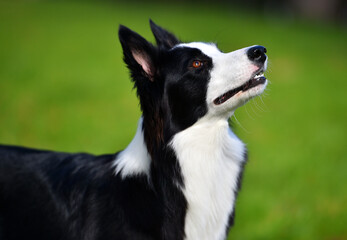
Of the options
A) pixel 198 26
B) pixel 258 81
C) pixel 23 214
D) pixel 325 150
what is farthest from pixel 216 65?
pixel 198 26

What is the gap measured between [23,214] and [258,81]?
2057 mm

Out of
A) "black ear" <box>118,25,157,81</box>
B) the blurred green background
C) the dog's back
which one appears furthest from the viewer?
the blurred green background

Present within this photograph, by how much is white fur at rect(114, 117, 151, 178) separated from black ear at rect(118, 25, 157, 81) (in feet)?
1.20

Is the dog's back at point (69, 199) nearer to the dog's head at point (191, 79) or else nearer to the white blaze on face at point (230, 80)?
the dog's head at point (191, 79)

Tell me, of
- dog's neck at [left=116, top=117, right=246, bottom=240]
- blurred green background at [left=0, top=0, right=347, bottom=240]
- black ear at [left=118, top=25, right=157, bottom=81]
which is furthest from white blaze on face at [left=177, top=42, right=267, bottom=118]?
black ear at [left=118, top=25, right=157, bottom=81]

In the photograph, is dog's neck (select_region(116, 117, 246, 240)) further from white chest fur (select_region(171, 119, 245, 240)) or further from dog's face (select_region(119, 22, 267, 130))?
dog's face (select_region(119, 22, 267, 130))

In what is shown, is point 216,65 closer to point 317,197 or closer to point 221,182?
point 221,182

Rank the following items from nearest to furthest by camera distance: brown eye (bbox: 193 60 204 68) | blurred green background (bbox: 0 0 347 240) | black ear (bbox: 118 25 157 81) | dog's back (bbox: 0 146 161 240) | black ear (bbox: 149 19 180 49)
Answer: black ear (bbox: 118 25 157 81), dog's back (bbox: 0 146 161 240), brown eye (bbox: 193 60 204 68), black ear (bbox: 149 19 180 49), blurred green background (bbox: 0 0 347 240)

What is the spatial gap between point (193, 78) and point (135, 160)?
2.39 ft

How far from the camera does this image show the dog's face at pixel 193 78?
302 cm

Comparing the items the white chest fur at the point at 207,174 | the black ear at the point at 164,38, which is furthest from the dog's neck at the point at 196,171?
the black ear at the point at 164,38

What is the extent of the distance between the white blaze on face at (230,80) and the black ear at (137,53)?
1.46 feet

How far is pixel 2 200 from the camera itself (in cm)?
340

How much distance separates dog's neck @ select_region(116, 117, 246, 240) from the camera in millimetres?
3033
